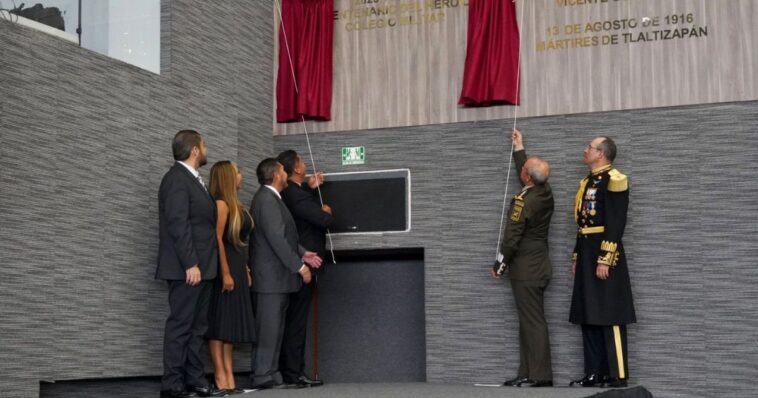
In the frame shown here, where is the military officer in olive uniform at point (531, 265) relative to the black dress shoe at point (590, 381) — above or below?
above

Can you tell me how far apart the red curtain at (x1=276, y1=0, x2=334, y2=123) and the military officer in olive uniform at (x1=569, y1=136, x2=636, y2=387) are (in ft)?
6.28

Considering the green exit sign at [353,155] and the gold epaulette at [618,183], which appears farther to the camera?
the green exit sign at [353,155]

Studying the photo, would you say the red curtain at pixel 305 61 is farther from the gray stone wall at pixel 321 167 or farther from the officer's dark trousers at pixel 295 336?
the officer's dark trousers at pixel 295 336

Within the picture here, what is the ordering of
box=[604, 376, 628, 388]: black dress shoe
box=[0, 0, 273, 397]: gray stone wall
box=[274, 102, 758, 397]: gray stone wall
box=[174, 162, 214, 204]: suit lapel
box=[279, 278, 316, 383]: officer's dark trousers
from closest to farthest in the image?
1. box=[0, 0, 273, 397]: gray stone wall
2. box=[174, 162, 214, 204]: suit lapel
3. box=[604, 376, 628, 388]: black dress shoe
4. box=[274, 102, 758, 397]: gray stone wall
5. box=[279, 278, 316, 383]: officer's dark trousers

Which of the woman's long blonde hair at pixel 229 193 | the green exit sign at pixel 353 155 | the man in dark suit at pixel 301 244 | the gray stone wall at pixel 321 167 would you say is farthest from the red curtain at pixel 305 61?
the woman's long blonde hair at pixel 229 193

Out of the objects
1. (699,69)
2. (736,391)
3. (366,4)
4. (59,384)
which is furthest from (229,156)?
(736,391)

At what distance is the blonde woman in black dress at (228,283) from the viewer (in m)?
5.47

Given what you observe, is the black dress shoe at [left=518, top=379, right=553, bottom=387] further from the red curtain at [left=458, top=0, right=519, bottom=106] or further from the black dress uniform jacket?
the red curtain at [left=458, top=0, right=519, bottom=106]

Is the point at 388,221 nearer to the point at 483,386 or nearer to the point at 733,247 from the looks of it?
the point at 483,386

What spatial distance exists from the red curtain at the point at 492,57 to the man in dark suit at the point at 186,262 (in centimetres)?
198

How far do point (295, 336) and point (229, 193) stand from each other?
107 cm

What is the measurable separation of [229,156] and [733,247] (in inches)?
122

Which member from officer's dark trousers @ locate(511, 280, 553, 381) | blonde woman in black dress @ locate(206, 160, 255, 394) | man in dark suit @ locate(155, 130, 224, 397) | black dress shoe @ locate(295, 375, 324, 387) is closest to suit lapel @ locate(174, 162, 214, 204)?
man in dark suit @ locate(155, 130, 224, 397)

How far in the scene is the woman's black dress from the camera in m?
5.48
